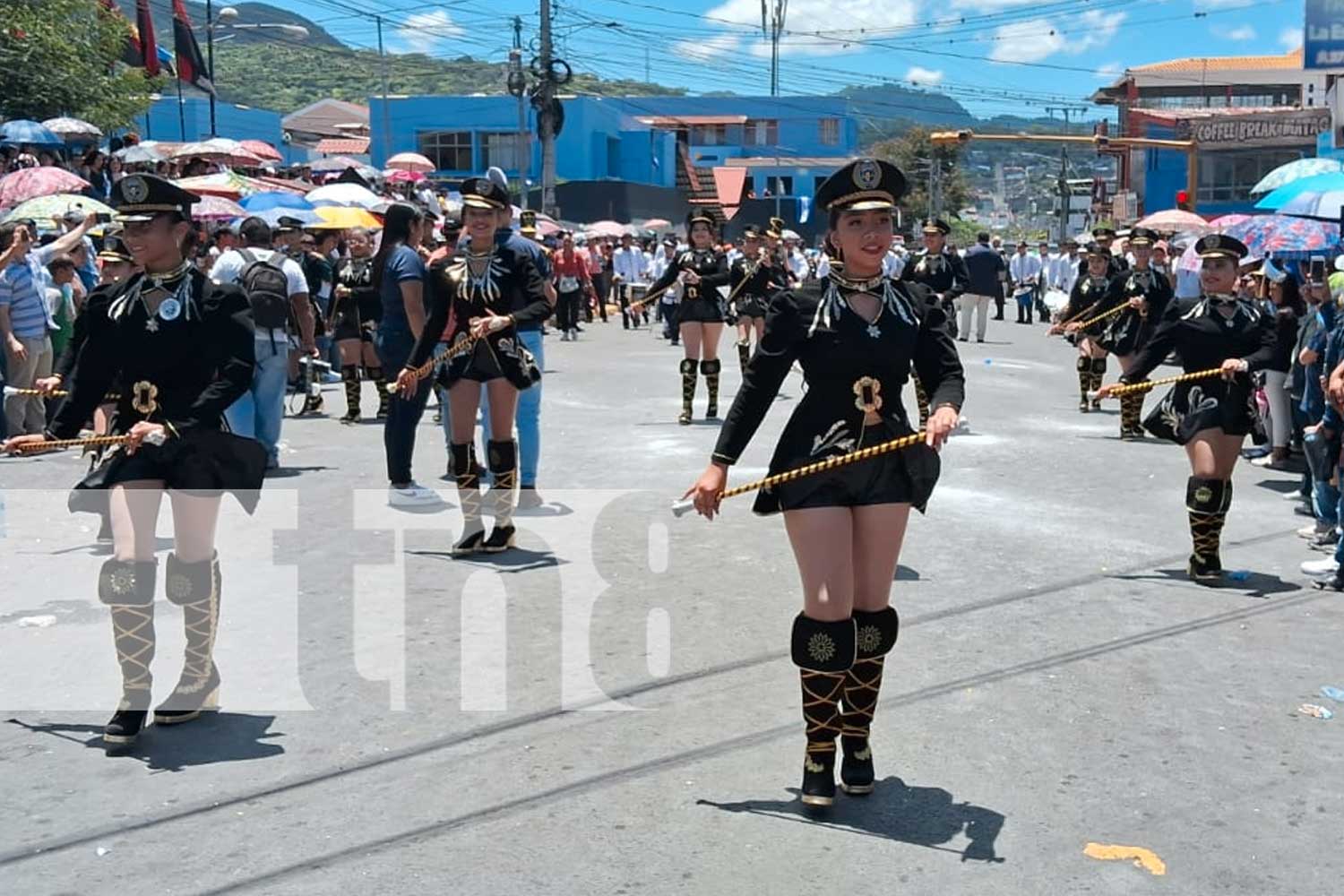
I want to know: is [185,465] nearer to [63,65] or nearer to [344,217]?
[344,217]

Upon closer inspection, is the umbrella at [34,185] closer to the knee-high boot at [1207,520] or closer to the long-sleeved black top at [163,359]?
the long-sleeved black top at [163,359]

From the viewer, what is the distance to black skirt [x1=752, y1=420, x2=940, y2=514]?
5336mm

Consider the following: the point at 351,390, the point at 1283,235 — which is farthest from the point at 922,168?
the point at 351,390

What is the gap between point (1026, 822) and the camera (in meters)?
5.29

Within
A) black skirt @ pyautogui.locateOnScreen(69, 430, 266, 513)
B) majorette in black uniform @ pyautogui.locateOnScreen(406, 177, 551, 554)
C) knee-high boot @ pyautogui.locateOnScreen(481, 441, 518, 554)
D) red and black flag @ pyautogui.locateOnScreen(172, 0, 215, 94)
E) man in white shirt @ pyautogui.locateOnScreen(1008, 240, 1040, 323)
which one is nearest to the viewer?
black skirt @ pyautogui.locateOnScreen(69, 430, 266, 513)

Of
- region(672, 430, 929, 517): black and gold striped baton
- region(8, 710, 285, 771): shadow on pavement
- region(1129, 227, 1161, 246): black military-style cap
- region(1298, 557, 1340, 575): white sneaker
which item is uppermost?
region(1129, 227, 1161, 246): black military-style cap

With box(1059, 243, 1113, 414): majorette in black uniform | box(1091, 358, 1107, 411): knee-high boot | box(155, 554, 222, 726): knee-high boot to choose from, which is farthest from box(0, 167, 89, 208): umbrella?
box(155, 554, 222, 726): knee-high boot

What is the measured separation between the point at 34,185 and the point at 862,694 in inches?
692

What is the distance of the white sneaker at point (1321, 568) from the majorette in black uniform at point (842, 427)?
15.1 feet

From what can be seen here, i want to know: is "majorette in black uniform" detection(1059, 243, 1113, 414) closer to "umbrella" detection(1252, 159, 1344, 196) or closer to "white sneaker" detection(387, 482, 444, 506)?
"umbrella" detection(1252, 159, 1344, 196)

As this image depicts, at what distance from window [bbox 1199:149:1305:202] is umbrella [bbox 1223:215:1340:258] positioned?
205 ft

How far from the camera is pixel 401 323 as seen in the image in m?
13.1

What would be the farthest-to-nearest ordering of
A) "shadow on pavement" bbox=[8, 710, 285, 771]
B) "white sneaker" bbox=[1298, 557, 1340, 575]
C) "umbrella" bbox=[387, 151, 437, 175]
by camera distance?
1. "umbrella" bbox=[387, 151, 437, 175]
2. "white sneaker" bbox=[1298, 557, 1340, 575]
3. "shadow on pavement" bbox=[8, 710, 285, 771]

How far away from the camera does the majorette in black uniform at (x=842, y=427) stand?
17.6 ft
